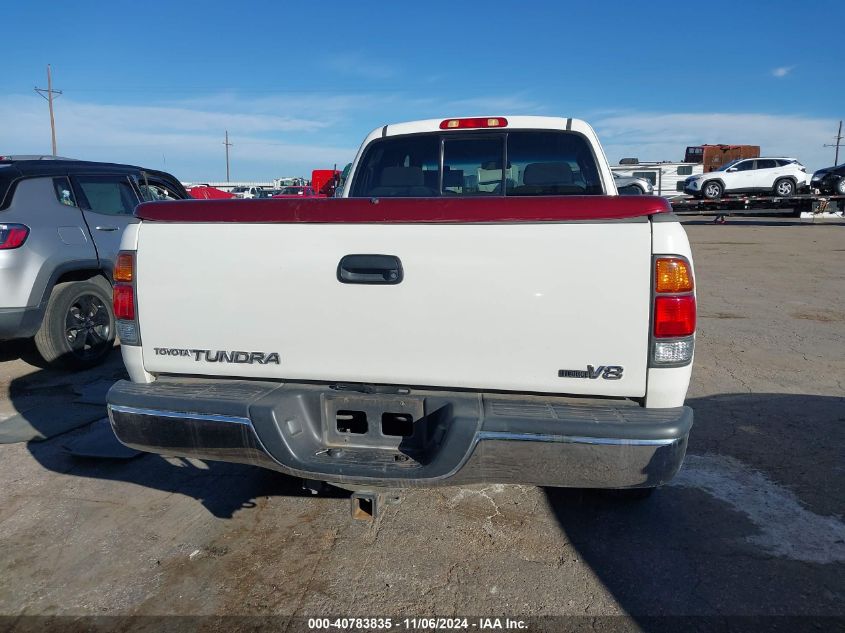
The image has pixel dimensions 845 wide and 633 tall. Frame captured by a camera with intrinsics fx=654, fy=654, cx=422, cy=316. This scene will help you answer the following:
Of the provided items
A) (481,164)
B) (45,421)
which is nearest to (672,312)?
(481,164)

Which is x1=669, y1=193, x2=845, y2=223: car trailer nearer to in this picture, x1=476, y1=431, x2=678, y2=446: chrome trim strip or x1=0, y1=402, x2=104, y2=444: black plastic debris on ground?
x1=0, y1=402, x2=104, y2=444: black plastic debris on ground

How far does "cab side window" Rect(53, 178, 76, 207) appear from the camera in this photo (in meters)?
5.95

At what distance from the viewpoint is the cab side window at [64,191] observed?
5.95 metres

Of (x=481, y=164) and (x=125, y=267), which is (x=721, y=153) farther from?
(x=125, y=267)

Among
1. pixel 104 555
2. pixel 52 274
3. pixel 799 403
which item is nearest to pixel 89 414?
pixel 52 274

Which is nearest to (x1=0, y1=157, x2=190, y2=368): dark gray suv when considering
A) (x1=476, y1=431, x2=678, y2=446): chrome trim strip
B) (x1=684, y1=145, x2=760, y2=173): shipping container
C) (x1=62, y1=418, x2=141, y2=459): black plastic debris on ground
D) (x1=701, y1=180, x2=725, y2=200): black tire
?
(x1=62, y1=418, x2=141, y2=459): black plastic debris on ground

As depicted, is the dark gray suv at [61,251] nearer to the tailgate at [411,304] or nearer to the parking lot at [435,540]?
the parking lot at [435,540]

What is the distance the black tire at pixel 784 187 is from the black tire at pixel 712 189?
7.72ft

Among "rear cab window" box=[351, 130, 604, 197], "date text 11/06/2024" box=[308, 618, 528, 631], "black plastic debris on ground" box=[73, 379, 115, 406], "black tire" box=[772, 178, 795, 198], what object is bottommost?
"date text 11/06/2024" box=[308, 618, 528, 631]

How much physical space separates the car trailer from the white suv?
610 millimetres

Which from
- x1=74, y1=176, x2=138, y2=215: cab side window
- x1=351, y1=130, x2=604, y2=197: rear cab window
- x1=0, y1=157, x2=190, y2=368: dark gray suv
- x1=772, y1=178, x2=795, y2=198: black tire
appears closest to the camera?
A: x1=351, y1=130, x2=604, y2=197: rear cab window

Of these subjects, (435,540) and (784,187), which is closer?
(435,540)

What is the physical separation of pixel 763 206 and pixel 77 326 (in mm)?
26302

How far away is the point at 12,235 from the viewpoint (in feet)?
17.4
